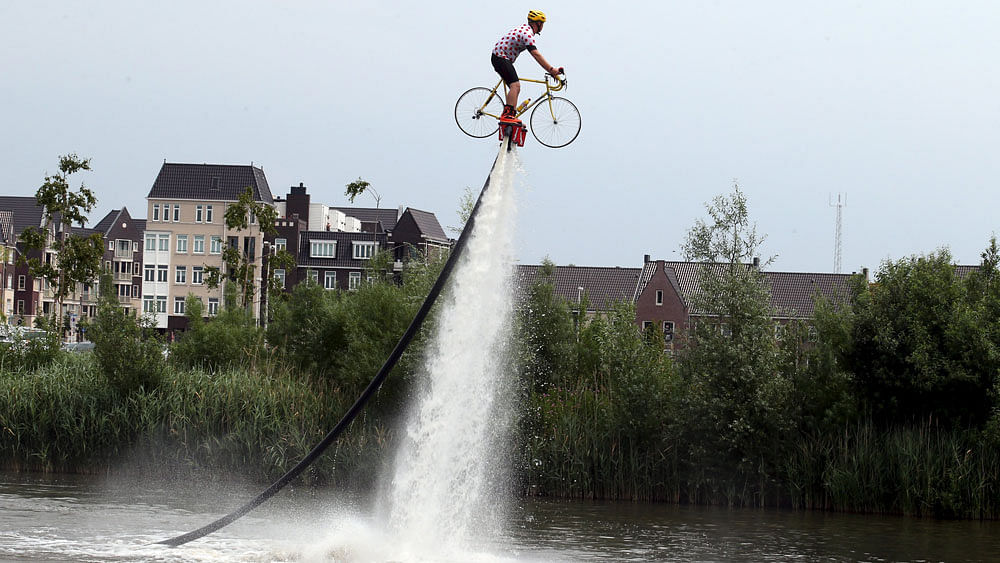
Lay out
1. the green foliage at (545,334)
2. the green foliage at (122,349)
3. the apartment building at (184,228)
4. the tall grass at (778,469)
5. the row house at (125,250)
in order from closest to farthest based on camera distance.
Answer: the tall grass at (778,469)
the green foliage at (122,349)
the green foliage at (545,334)
the apartment building at (184,228)
the row house at (125,250)

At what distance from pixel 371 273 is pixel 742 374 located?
16316 mm

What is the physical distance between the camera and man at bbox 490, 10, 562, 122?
1535 cm

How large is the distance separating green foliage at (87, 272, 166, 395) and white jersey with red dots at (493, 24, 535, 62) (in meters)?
23.7

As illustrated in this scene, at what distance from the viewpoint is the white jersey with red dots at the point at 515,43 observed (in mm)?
15391

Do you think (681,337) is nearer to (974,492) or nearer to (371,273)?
(974,492)

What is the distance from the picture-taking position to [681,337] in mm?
37281

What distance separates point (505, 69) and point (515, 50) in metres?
0.28

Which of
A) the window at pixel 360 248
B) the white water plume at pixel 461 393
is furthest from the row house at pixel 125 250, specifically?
the white water plume at pixel 461 393

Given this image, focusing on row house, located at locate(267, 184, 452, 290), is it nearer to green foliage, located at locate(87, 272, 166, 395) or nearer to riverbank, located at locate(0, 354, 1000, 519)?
green foliage, located at locate(87, 272, 166, 395)

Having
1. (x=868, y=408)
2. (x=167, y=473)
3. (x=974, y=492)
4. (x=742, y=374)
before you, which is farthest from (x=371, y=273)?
(x=974, y=492)

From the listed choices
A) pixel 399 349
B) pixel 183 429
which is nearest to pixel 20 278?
pixel 183 429

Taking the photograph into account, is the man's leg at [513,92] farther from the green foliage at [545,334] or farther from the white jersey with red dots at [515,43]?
the green foliage at [545,334]

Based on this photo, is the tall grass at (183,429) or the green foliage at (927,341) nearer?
the green foliage at (927,341)

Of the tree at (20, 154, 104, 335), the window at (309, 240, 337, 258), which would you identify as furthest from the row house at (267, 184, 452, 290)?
the tree at (20, 154, 104, 335)
